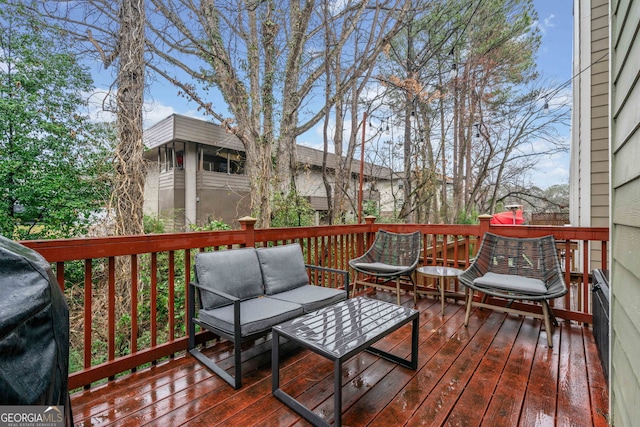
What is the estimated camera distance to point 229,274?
246 centimetres

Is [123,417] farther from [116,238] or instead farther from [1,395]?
[1,395]

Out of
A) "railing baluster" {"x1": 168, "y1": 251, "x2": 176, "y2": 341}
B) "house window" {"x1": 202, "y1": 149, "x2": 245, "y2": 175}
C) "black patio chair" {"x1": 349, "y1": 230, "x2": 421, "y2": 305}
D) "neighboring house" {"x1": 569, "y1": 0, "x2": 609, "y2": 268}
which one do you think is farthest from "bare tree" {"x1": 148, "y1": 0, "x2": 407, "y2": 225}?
"neighboring house" {"x1": 569, "y1": 0, "x2": 609, "y2": 268}

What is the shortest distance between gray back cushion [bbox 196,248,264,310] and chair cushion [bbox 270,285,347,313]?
253 millimetres

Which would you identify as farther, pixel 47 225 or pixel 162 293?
pixel 47 225

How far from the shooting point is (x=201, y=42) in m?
5.51

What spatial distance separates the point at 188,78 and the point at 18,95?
10.1ft

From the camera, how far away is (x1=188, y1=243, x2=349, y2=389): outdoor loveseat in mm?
2053

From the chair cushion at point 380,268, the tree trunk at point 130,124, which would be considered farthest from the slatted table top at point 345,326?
the tree trunk at point 130,124

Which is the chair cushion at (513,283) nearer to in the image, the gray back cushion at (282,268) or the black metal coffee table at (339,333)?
the black metal coffee table at (339,333)

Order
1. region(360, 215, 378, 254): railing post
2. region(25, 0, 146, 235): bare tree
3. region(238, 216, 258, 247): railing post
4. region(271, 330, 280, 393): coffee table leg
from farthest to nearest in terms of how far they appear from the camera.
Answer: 1. region(360, 215, 378, 254): railing post
2. region(25, 0, 146, 235): bare tree
3. region(238, 216, 258, 247): railing post
4. region(271, 330, 280, 393): coffee table leg

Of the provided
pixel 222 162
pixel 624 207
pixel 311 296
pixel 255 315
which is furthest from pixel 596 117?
pixel 222 162

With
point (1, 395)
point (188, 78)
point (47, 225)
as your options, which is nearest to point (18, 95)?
point (47, 225)

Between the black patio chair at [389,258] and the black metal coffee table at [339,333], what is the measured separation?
3.80 ft

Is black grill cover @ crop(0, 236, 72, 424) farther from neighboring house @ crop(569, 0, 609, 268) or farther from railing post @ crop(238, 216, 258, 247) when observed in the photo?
neighboring house @ crop(569, 0, 609, 268)
